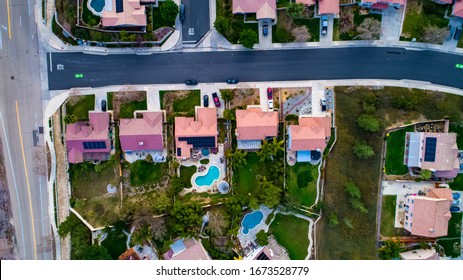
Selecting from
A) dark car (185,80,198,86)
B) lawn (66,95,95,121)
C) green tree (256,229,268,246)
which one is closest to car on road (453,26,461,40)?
dark car (185,80,198,86)

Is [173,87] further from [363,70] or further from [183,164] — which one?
[363,70]

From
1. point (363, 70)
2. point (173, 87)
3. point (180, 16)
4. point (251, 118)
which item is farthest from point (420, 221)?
point (180, 16)

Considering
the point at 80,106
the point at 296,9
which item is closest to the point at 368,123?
the point at 296,9

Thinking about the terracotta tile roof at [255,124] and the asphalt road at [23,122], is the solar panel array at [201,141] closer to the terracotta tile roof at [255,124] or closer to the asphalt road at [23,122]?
the terracotta tile roof at [255,124]

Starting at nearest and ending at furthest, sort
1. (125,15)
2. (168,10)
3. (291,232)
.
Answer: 1. (168,10)
2. (125,15)
3. (291,232)

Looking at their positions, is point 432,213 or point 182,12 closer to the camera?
point 432,213

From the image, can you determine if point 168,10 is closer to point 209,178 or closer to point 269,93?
point 269,93
